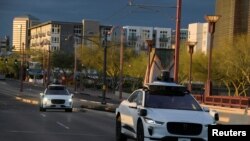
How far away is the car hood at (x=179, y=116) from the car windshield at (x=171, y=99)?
1.41 feet

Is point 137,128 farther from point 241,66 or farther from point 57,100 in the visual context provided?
point 241,66

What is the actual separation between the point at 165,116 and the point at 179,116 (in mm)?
331

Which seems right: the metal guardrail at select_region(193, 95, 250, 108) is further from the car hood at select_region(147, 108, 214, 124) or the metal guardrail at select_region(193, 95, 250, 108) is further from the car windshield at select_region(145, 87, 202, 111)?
the car hood at select_region(147, 108, 214, 124)

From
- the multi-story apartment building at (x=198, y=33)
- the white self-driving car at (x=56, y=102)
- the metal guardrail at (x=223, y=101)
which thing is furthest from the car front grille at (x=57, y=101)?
the multi-story apartment building at (x=198, y=33)

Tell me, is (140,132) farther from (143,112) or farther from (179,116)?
(179,116)

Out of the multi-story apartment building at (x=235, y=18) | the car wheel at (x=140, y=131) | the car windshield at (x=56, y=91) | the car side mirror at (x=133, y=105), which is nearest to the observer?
the car wheel at (x=140, y=131)

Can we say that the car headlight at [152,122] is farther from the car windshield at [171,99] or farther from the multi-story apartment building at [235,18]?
the multi-story apartment building at [235,18]

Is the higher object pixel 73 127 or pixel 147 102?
pixel 147 102

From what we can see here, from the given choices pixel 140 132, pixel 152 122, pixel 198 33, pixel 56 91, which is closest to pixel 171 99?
pixel 140 132

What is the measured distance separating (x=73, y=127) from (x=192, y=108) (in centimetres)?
881

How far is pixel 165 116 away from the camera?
13688mm

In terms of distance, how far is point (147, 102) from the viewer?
48.3 feet

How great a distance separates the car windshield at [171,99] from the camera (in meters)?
14.6

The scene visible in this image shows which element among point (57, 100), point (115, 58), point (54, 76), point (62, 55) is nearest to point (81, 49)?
point (115, 58)
